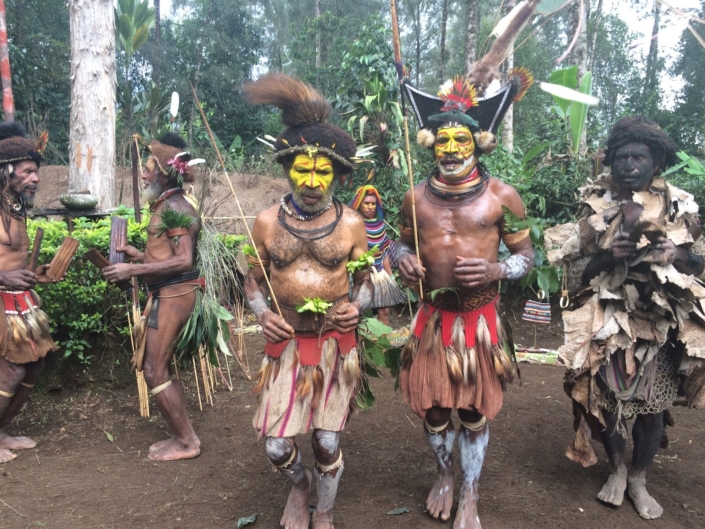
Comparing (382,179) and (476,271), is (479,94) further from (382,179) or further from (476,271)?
(382,179)

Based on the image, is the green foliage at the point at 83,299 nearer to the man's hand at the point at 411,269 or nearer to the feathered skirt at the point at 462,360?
the man's hand at the point at 411,269

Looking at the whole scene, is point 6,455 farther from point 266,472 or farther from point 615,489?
point 615,489

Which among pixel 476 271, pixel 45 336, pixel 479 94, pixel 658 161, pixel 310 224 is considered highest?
pixel 479 94

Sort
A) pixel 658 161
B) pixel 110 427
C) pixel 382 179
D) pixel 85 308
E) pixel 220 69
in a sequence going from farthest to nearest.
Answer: pixel 220 69 → pixel 382 179 → pixel 85 308 → pixel 110 427 → pixel 658 161

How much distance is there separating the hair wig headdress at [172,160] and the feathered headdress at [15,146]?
0.89 m

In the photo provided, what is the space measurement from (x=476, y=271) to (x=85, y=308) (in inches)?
136

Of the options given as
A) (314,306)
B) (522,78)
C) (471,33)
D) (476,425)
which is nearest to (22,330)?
(314,306)

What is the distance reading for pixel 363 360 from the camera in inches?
118

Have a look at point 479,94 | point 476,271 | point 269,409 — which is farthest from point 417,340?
point 479,94

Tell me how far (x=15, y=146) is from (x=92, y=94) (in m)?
2.22

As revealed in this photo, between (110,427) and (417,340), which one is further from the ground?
(417,340)

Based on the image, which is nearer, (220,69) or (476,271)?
(476,271)

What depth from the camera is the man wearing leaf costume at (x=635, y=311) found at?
2859mm

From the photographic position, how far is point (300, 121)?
8.98 feet
